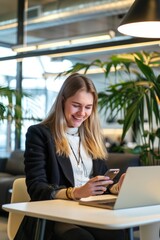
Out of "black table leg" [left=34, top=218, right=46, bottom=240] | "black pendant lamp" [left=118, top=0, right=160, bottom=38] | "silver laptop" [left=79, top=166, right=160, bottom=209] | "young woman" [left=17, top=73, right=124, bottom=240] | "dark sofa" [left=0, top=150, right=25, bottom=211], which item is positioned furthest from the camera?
"dark sofa" [left=0, top=150, right=25, bottom=211]

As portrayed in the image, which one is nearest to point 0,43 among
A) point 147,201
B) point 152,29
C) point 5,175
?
point 5,175

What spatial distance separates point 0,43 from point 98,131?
15.9 feet

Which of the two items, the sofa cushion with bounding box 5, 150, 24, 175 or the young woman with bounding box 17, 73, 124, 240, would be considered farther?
the sofa cushion with bounding box 5, 150, 24, 175

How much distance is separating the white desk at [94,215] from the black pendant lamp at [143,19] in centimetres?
Answer: 109

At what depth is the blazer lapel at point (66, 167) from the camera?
2.19 m

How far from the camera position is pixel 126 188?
5.31ft

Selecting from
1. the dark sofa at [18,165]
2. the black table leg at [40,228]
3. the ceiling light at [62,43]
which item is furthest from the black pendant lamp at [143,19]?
the ceiling light at [62,43]

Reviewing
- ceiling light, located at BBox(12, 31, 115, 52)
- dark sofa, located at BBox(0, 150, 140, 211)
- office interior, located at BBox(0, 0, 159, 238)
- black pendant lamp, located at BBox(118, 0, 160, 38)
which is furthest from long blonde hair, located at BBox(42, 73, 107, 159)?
ceiling light, located at BBox(12, 31, 115, 52)

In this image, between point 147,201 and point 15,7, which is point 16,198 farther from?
point 15,7

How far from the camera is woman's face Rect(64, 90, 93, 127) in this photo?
2.28 m

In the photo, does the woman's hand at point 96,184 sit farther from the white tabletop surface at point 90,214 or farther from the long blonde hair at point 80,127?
the long blonde hair at point 80,127

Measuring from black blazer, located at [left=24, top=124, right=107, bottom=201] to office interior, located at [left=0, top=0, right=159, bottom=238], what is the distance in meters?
2.79

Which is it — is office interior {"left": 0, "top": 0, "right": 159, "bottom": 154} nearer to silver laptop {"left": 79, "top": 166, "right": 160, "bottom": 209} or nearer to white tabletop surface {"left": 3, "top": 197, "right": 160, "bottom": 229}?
silver laptop {"left": 79, "top": 166, "right": 160, "bottom": 209}

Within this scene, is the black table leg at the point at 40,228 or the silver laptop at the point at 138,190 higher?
the silver laptop at the point at 138,190
